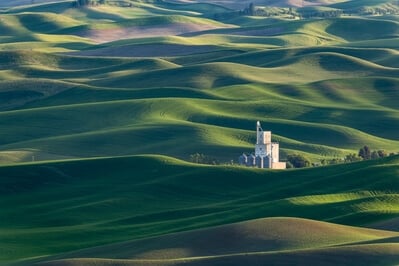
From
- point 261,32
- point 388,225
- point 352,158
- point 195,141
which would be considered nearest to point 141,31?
point 261,32

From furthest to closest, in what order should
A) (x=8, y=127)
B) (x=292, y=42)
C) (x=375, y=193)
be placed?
(x=292, y=42) → (x=8, y=127) → (x=375, y=193)

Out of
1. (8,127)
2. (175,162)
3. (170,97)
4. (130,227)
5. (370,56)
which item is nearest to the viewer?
(130,227)

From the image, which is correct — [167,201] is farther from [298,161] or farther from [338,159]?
[338,159]

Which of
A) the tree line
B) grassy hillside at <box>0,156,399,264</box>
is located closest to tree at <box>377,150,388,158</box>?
the tree line

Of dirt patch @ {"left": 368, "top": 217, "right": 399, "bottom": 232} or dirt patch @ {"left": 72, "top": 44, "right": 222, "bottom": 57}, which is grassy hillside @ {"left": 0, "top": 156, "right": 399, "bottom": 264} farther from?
dirt patch @ {"left": 72, "top": 44, "right": 222, "bottom": 57}

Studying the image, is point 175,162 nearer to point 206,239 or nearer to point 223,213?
point 223,213

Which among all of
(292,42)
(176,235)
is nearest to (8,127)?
(176,235)

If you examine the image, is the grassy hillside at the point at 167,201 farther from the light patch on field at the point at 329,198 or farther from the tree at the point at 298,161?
the tree at the point at 298,161
